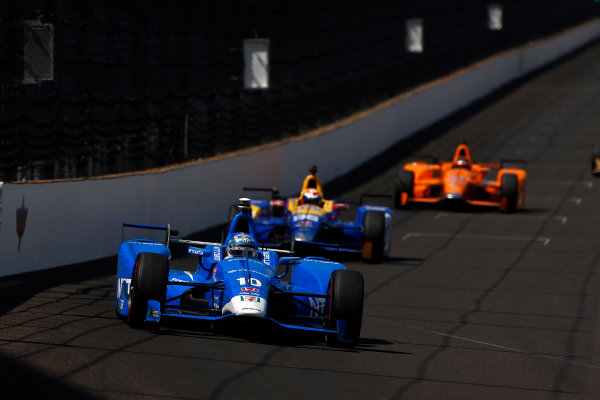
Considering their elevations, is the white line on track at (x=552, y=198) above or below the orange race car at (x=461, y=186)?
below

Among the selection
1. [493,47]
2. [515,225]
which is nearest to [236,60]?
[515,225]

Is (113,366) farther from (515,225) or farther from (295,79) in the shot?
(295,79)

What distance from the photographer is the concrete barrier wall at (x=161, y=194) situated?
51.2ft

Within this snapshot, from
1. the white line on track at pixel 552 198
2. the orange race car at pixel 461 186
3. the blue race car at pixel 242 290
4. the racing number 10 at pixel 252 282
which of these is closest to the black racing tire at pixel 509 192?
the orange race car at pixel 461 186

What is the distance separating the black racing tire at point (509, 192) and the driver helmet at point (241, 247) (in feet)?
49.0

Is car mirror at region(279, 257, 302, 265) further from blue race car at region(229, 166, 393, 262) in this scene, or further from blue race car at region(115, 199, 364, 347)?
blue race car at region(229, 166, 393, 262)

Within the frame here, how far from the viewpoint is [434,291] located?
15977 millimetres

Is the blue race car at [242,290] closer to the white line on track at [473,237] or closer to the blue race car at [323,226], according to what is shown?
the blue race car at [323,226]

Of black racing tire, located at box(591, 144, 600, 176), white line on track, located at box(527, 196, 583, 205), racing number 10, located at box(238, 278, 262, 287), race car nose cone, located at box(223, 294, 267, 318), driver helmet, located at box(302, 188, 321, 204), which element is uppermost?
black racing tire, located at box(591, 144, 600, 176)

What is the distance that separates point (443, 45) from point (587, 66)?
53.2ft

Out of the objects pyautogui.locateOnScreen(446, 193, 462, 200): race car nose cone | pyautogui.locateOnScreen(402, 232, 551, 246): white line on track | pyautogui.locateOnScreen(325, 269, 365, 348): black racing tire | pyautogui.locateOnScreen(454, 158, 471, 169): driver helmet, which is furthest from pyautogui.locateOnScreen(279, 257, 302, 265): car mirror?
pyautogui.locateOnScreen(454, 158, 471, 169): driver helmet

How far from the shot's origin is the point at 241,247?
11844mm

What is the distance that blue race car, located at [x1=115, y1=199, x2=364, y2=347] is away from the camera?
10.8 meters

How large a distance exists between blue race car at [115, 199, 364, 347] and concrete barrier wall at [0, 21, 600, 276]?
128 inches
